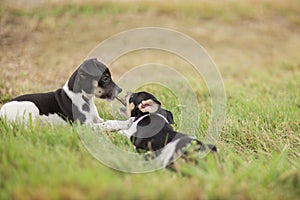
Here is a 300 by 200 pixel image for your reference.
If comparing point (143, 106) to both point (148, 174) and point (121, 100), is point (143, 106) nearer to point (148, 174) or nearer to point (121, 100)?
point (121, 100)

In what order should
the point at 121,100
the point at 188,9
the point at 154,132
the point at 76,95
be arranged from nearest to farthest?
1. the point at 154,132
2. the point at 76,95
3. the point at 121,100
4. the point at 188,9

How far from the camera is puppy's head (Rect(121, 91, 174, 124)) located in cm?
554

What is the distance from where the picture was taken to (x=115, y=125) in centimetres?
590

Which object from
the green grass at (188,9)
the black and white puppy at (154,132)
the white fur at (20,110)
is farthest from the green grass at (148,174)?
the green grass at (188,9)

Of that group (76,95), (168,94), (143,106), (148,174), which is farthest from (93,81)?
(168,94)

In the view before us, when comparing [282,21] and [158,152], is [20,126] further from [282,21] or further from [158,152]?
[282,21]

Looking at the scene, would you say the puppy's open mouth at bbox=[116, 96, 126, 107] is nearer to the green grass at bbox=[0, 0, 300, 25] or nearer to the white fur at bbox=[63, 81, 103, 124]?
the white fur at bbox=[63, 81, 103, 124]

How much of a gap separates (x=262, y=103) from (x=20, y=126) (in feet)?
13.9

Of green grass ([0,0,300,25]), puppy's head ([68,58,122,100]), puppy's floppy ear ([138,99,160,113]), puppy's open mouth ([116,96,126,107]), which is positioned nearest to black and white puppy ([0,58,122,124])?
puppy's head ([68,58,122,100])

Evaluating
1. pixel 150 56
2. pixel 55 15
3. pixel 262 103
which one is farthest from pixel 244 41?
→ pixel 262 103

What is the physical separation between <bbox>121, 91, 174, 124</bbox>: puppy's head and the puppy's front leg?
0.38 ft

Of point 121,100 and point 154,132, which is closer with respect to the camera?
point 154,132

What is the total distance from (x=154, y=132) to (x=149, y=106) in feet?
1.88

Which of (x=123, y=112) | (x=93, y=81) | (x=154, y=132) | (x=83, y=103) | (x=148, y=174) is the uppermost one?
(x=93, y=81)
